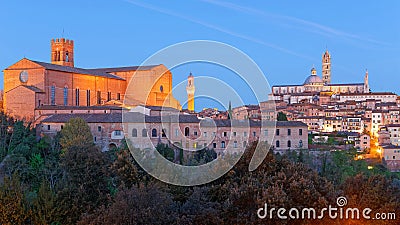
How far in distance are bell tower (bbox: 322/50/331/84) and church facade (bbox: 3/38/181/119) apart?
134 ft

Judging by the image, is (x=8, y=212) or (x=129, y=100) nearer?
(x=8, y=212)

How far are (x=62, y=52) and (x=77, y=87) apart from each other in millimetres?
8287

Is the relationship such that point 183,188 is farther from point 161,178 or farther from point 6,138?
point 6,138

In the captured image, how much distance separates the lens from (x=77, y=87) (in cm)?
2922

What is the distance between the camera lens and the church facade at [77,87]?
85.7 feet

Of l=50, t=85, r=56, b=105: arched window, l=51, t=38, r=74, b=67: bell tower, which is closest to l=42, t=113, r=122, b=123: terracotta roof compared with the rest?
l=50, t=85, r=56, b=105: arched window

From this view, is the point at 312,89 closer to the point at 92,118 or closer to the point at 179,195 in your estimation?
the point at 92,118

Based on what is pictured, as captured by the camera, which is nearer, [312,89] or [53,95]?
[53,95]

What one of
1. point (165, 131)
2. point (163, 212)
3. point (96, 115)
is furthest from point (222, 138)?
point (163, 212)

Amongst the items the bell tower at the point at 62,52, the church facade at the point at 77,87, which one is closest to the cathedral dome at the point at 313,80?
the church facade at the point at 77,87

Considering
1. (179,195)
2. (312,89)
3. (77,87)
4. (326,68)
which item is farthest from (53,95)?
(326,68)

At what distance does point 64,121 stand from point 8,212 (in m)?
13.6

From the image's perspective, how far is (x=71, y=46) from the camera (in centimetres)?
3734

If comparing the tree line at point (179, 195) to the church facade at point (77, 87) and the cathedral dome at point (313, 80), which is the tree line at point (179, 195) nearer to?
the church facade at point (77, 87)
